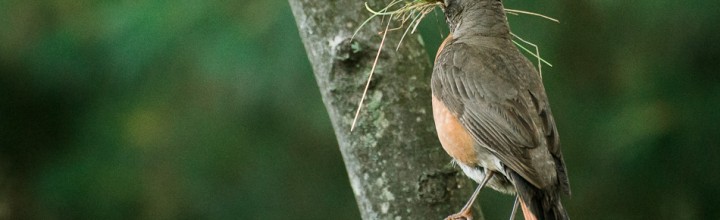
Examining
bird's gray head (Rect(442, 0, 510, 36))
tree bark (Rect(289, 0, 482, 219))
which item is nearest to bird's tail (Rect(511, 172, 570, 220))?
tree bark (Rect(289, 0, 482, 219))

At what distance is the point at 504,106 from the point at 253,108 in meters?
2.00

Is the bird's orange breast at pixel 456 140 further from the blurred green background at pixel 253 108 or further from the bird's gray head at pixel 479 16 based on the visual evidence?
the blurred green background at pixel 253 108

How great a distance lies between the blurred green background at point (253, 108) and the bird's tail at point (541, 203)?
5.09 ft

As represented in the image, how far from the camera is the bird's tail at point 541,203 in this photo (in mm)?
3592

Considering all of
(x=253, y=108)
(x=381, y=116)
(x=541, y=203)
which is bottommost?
(x=253, y=108)

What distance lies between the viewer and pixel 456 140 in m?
3.72

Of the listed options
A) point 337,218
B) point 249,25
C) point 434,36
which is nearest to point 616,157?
point 434,36

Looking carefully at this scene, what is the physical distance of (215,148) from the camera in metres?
5.75

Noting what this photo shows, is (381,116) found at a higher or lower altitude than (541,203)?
higher

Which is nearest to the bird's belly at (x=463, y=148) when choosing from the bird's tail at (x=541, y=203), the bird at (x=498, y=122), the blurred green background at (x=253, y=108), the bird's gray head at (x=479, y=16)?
the bird at (x=498, y=122)

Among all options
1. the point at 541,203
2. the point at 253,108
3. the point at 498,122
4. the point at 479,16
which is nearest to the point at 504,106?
the point at 498,122

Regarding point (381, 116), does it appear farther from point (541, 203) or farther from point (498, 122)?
point (541, 203)

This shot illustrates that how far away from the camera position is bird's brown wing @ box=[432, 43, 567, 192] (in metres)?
3.61

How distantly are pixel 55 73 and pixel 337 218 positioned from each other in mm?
1456
